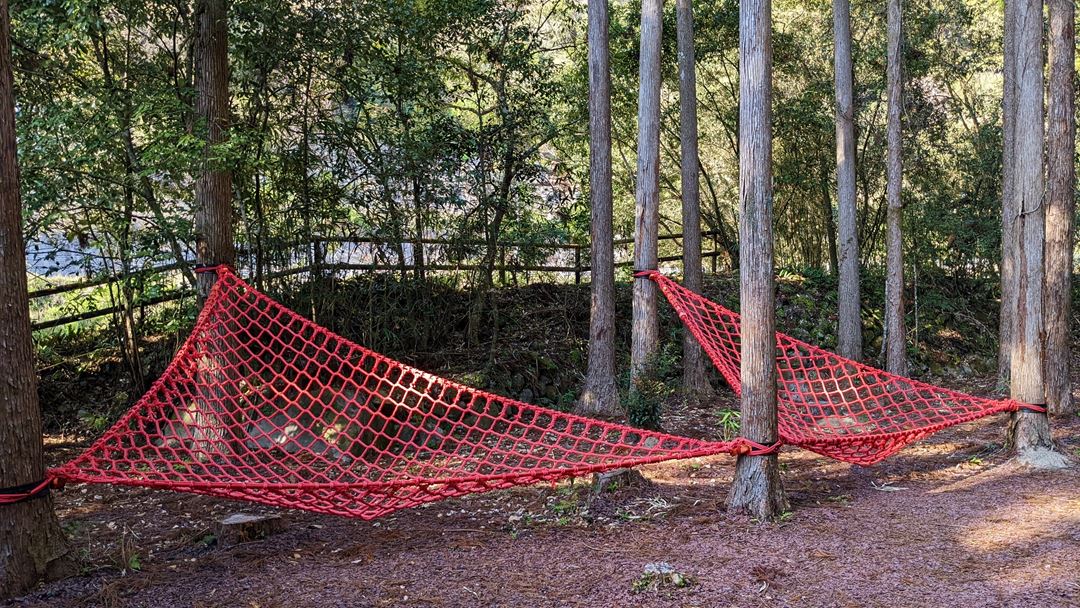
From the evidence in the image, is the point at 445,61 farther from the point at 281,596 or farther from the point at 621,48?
the point at 281,596

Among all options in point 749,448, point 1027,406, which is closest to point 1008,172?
point 1027,406

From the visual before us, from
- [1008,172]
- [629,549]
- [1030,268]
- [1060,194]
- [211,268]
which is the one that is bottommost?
[629,549]

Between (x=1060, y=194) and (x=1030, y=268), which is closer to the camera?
(x=1030, y=268)

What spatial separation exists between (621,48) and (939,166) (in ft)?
13.1

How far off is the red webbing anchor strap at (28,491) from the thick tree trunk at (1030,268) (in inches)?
155

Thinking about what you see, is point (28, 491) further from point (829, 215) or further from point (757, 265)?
point (829, 215)

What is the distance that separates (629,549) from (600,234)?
8.03 feet

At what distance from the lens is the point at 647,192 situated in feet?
15.6

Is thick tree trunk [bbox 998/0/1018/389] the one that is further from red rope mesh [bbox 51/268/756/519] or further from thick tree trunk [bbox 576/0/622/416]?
red rope mesh [bbox 51/268/756/519]

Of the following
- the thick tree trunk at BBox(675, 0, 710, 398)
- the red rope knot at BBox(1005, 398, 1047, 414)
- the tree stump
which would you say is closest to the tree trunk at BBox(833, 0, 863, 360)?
the thick tree trunk at BBox(675, 0, 710, 398)

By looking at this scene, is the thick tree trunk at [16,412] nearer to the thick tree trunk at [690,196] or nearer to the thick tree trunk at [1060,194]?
the thick tree trunk at [690,196]

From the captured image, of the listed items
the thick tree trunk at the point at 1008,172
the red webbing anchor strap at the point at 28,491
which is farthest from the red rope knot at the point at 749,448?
the thick tree trunk at the point at 1008,172

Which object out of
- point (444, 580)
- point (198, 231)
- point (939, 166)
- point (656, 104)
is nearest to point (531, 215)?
point (656, 104)

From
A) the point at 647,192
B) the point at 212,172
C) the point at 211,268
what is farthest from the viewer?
the point at 647,192
